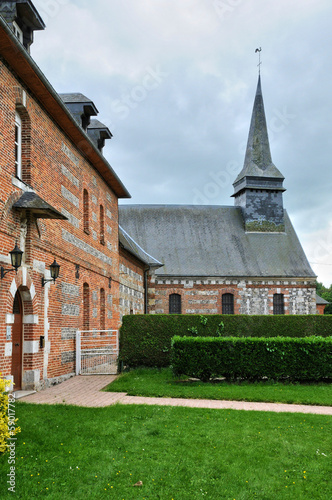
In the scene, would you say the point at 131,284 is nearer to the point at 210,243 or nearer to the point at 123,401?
the point at 210,243

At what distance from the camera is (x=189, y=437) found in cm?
675

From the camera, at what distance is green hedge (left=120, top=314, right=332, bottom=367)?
1398 cm

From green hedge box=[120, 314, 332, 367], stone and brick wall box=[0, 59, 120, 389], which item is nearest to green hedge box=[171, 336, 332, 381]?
green hedge box=[120, 314, 332, 367]

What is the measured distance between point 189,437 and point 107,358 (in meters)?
9.08

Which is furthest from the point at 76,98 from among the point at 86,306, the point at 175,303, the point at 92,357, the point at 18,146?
the point at 175,303

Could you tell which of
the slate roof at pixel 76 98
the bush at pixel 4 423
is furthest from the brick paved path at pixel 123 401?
the slate roof at pixel 76 98

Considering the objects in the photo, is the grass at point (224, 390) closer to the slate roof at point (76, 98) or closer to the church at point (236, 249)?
the slate roof at point (76, 98)

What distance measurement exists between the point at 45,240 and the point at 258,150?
24955 mm

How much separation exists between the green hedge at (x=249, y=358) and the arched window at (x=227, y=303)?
1592 cm

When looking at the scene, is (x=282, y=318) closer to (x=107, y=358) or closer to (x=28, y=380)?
(x=107, y=358)

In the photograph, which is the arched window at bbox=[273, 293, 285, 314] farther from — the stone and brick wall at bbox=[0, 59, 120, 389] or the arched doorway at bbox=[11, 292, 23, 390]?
the arched doorway at bbox=[11, 292, 23, 390]

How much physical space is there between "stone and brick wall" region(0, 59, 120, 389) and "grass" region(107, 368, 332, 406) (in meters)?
2.02

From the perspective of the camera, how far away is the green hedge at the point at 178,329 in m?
14.0

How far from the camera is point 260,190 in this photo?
3206 centimetres
